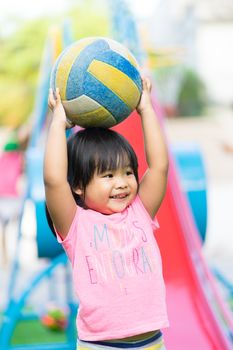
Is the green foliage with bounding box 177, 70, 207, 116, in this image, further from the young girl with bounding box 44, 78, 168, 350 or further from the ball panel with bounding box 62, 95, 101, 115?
the young girl with bounding box 44, 78, 168, 350

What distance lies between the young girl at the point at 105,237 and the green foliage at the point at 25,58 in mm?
20476

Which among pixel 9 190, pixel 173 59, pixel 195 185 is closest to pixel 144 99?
pixel 195 185

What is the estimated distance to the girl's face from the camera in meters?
2.45

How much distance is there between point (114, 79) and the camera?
8.54 ft

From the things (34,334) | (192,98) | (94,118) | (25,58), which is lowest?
(34,334)

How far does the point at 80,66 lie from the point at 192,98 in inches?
873

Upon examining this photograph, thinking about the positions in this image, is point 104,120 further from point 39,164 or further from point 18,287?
point 18,287

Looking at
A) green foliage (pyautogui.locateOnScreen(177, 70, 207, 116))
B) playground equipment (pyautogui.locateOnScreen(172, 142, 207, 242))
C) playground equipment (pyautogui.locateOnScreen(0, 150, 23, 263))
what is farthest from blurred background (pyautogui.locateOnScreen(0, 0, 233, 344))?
playground equipment (pyautogui.locateOnScreen(172, 142, 207, 242))

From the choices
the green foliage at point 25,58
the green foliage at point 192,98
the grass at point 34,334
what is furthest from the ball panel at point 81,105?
the green foliage at point 192,98

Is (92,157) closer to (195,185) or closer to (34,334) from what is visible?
(195,185)

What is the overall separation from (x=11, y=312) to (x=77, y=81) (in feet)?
6.57

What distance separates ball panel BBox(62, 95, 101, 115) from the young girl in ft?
0.15

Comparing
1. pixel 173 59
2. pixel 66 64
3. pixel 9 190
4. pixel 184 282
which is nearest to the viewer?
pixel 66 64

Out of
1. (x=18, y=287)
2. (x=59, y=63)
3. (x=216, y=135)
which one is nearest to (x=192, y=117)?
(x=216, y=135)
